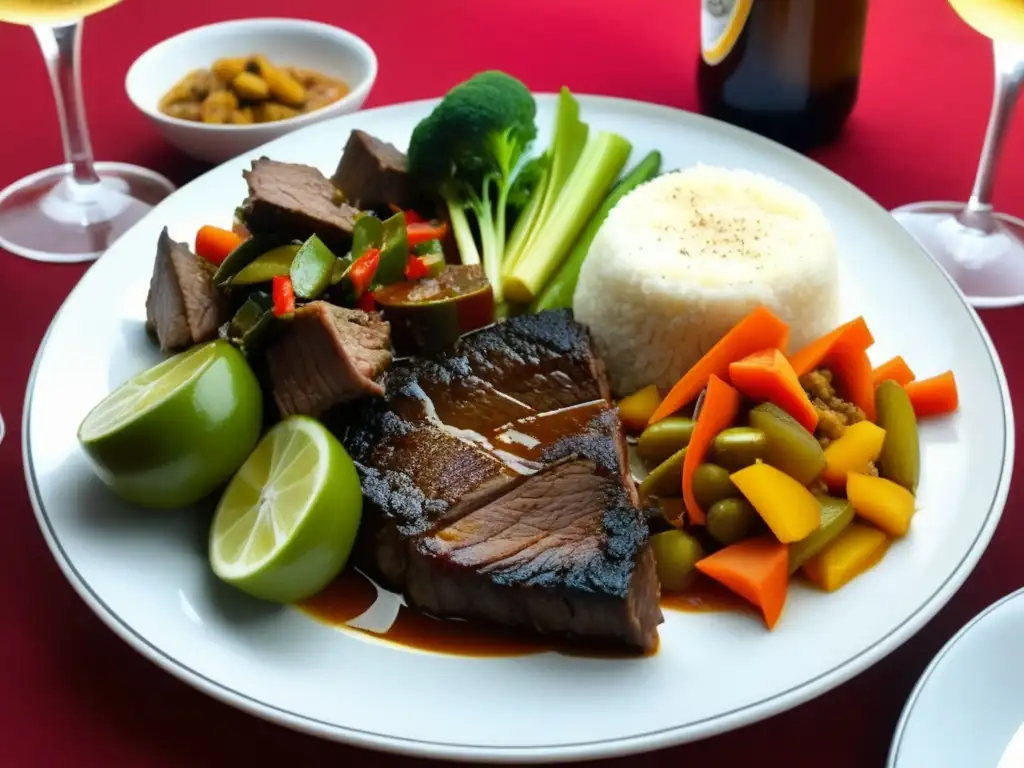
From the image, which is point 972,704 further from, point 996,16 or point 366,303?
point 996,16

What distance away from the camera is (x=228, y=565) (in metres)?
2.18

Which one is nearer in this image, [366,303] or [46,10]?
[366,303]

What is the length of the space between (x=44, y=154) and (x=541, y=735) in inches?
130

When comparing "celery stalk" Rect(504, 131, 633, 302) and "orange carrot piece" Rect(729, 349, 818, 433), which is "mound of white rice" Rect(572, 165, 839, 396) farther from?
"orange carrot piece" Rect(729, 349, 818, 433)

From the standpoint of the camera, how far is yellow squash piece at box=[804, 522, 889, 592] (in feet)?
7.37

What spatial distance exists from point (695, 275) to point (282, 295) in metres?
1.26

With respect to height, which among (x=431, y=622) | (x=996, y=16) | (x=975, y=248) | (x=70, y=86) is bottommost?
(x=431, y=622)

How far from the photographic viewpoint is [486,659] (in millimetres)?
2148

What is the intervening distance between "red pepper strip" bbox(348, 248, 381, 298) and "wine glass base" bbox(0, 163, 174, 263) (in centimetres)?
118

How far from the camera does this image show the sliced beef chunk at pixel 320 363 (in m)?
2.54

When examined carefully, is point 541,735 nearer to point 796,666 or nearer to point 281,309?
point 796,666

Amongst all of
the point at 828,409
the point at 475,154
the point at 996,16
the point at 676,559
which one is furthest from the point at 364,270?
the point at 996,16

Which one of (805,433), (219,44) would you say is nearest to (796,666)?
(805,433)

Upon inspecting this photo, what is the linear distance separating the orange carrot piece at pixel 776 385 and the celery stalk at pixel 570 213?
995 millimetres
